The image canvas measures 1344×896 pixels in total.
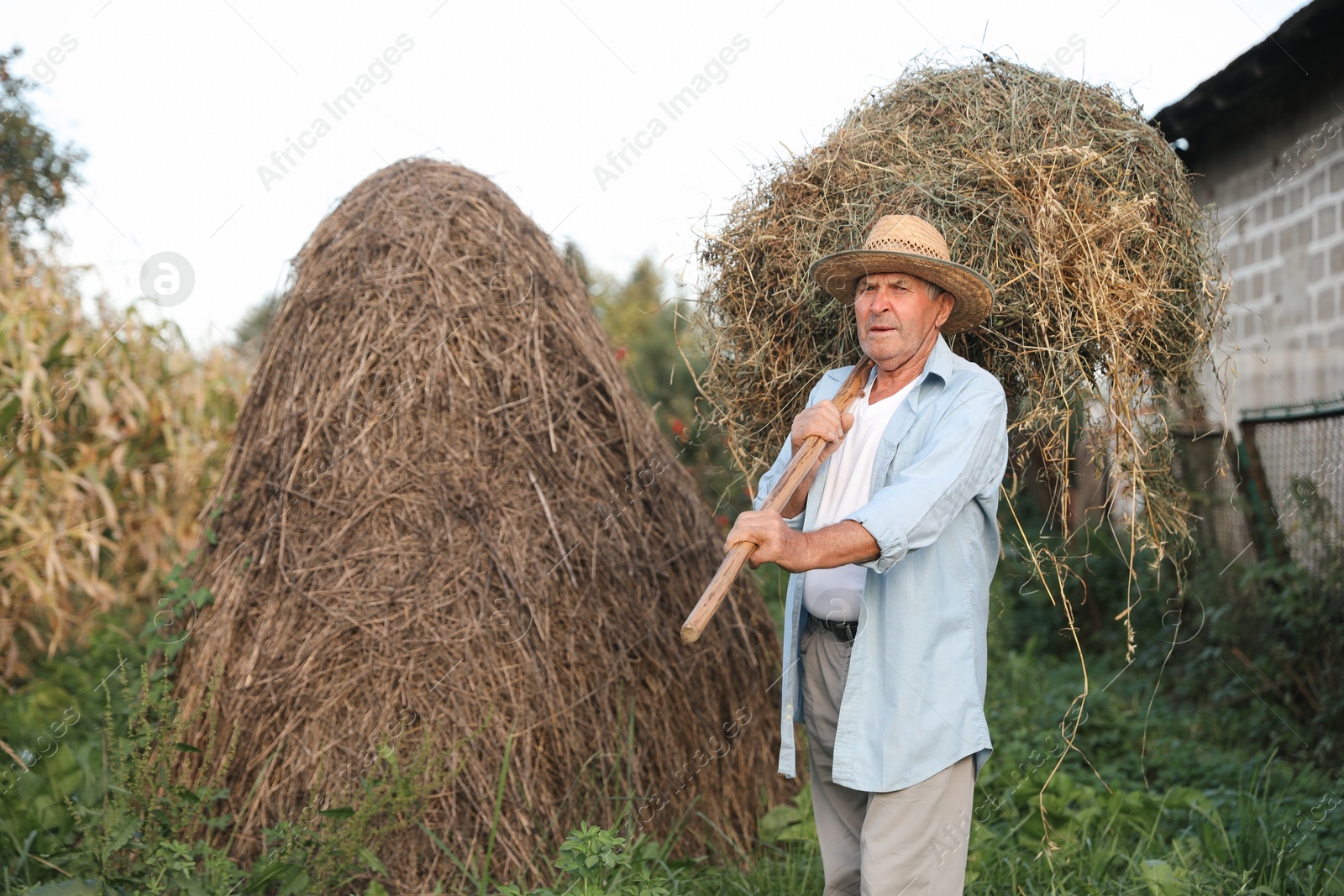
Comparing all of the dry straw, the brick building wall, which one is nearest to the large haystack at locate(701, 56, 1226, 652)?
the brick building wall

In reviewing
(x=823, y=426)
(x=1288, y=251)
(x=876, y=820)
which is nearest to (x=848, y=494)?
(x=823, y=426)

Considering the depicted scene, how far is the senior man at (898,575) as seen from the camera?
231 centimetres

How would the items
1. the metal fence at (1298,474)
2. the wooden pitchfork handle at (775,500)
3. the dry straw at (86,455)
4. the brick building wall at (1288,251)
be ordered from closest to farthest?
the wooden pitchfork handle at (775,500) → the metal fence at (1298,474) → the dry straw at (86,455) → the brick building wall at (1288,251)

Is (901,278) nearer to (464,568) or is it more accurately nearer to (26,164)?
(464,568)

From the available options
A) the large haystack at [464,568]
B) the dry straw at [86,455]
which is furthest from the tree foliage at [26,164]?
the large haystack at [464,568]

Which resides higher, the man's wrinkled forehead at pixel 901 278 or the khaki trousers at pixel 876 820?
the man's wrinkled forehead at pixel 901 278

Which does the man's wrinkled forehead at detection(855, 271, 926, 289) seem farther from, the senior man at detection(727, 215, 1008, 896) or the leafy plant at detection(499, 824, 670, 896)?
the leafy plant at detection(499, 824, 670, 896)

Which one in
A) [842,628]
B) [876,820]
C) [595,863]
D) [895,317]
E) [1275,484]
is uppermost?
[895,317]

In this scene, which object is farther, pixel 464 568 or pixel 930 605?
pixel 464 568

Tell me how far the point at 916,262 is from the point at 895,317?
155 mm

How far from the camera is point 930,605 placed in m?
2.43

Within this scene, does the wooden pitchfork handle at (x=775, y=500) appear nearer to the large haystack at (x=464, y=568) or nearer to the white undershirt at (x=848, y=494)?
A: the white undershirt at (x=848, y=494)

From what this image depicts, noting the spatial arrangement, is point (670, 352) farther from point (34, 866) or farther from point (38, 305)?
point (34, 866)

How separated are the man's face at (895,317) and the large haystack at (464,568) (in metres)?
1.38
